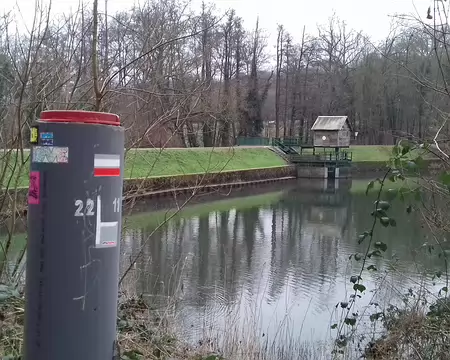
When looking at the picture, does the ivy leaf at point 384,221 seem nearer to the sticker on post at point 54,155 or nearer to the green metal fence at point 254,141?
the sticker on post at point 54,155

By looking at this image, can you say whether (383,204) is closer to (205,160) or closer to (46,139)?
(46,139)

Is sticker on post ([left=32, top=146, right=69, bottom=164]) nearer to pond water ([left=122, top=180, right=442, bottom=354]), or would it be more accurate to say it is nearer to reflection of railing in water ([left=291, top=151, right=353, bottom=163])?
pond water ([left=122, top=180, right=442, bottom=354])

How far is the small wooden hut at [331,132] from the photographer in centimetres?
3866

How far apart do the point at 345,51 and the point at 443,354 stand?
48325 millimetres

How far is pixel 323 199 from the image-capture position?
86.3 ft

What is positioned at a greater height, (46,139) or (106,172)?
(46,139)

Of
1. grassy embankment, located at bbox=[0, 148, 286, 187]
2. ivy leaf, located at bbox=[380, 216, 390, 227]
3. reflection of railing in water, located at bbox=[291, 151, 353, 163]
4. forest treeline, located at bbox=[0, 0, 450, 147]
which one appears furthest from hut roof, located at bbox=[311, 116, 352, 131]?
ivy leaf, located at bbox=[380, 216, 390, 227]

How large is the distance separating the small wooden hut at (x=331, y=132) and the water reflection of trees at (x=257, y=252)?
17329 millimetres

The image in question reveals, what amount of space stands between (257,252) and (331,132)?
2689cm

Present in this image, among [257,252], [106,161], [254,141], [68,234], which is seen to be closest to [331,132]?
[254,141]

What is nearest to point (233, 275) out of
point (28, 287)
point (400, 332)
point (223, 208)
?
point (400, 332)

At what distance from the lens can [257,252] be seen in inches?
518

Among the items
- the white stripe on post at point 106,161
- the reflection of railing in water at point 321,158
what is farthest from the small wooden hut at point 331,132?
the white stripe on post at point 106,161

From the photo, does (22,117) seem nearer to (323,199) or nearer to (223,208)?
(223,208)
